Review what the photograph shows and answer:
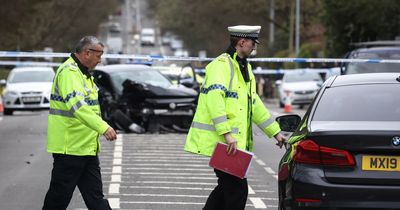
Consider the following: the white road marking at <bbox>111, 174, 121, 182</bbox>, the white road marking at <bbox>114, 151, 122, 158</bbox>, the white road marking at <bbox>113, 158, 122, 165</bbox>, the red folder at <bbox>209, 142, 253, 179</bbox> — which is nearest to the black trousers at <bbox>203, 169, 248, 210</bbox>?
the red folder at <bbox>209, 142, 253, 179</bbox>

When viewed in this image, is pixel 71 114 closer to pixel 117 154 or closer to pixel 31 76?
pixel 117 154

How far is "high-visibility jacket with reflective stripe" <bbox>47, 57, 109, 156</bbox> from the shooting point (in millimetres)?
7914

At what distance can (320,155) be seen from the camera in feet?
22.3

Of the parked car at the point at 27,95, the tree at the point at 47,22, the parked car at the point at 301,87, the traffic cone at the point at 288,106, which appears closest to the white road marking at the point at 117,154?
the parked car at the point at 27,95

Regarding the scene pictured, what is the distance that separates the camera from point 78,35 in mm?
76938

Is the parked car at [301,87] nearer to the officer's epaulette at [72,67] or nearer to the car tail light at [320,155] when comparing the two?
the officer's epaulette at [72,67]

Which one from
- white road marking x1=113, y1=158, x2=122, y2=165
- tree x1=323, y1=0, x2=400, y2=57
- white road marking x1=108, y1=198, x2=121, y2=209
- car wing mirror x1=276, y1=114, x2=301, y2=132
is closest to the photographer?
car wing mirror x1=276, y1=114, x2=301, y2=132

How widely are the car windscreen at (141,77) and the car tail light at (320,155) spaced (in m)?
13.6

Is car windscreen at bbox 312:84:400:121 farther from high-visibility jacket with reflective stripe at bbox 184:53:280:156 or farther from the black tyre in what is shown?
the black tyre

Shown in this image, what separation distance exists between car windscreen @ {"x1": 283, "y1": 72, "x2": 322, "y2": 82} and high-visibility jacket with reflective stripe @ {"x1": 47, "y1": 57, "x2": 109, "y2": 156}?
2824 cm

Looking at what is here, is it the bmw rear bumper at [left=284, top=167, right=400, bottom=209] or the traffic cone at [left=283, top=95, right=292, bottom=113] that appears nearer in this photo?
the bmw rear bumper at [left=284, top=167, right=400, bottom=209]

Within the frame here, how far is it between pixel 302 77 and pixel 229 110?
94.7ft

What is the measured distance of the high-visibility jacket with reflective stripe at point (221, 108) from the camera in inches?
303

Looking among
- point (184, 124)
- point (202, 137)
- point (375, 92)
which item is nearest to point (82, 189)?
point (202, 137)
